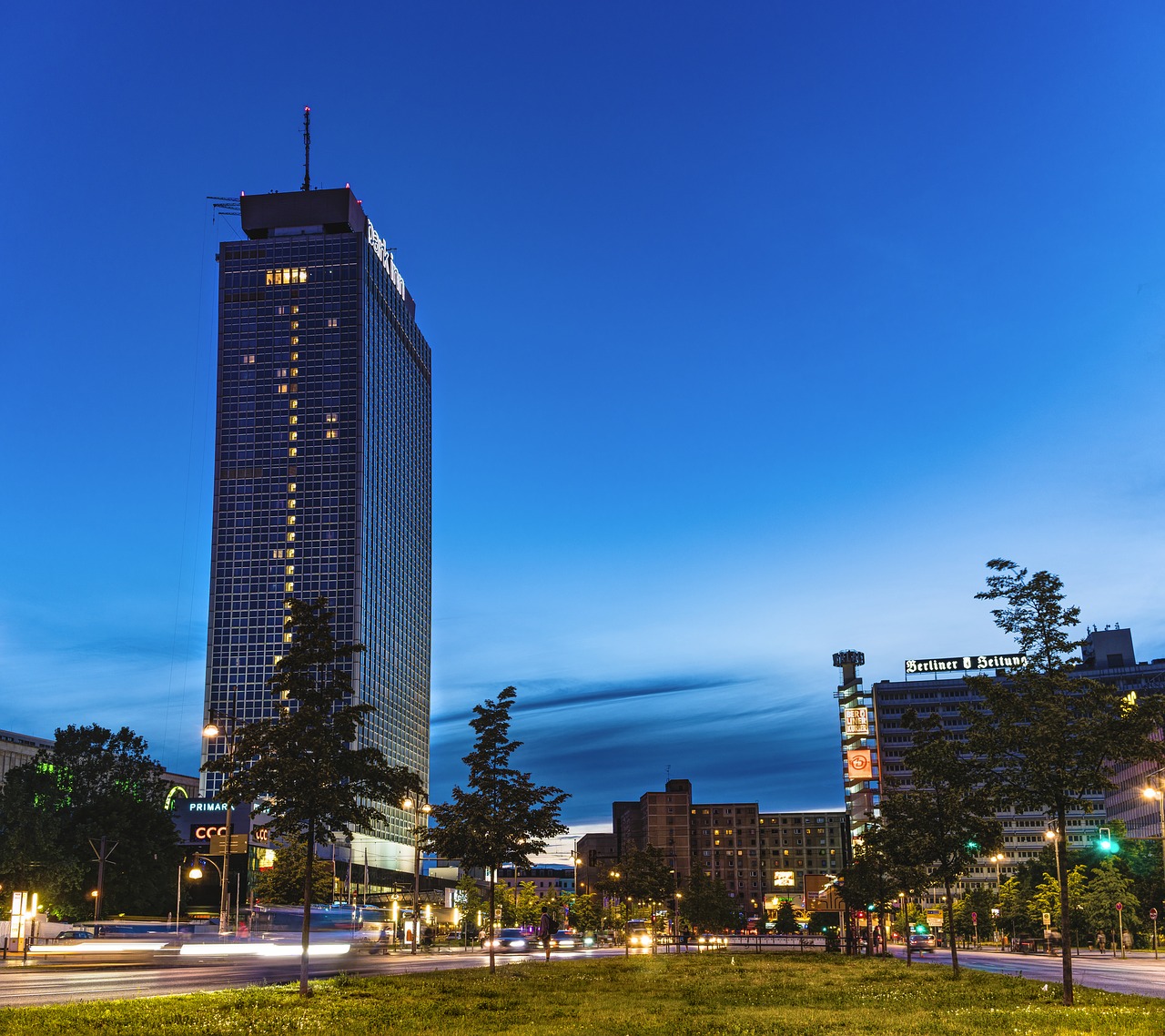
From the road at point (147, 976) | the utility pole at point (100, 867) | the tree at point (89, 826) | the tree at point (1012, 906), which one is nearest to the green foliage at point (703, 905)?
the tree at point (1012, 906)

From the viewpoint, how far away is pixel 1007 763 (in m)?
30.0

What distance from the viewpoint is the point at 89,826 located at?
100 m

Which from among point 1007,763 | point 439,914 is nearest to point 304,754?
point 1007,763

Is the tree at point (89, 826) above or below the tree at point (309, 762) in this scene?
below

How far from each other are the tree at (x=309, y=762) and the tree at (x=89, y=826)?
6366 cm

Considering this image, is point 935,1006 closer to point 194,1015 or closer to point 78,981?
point 194,1015

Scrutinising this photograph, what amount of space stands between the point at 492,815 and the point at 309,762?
13.4 m

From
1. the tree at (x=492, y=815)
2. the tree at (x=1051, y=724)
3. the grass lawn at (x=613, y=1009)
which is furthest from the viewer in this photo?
the tree at (x=492, y=815)

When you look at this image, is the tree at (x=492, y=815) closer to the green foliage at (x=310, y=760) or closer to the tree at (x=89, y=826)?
the green foliage at (x=310, y=760)

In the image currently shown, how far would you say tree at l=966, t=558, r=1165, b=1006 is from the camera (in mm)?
28625

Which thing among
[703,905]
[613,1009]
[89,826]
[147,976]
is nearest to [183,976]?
[147,976]

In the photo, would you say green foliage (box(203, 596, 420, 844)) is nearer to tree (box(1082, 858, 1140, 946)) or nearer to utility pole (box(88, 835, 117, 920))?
utility pole (box(88, 835, 117, 920))

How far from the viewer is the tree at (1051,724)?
93.9ft

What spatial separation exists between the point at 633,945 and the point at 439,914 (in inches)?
2918
